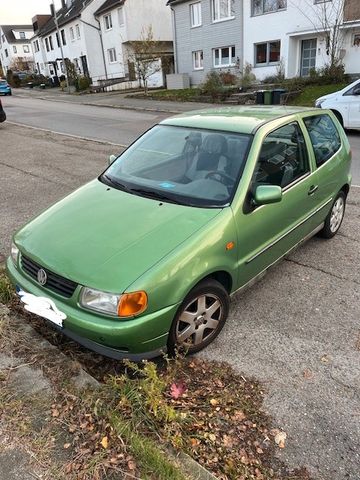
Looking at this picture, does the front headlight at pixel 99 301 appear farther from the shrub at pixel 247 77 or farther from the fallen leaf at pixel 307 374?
the shrub at pixel 247 77

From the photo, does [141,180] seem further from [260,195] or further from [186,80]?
[186,80]

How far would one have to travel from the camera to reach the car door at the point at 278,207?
10.8 ft

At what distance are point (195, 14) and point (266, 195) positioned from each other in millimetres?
27066

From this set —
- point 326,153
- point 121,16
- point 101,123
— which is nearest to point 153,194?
point 326,153

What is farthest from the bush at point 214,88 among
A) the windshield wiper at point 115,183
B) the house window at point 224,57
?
the windshield wiper at point 115,183

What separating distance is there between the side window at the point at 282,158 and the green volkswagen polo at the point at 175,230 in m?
0.01

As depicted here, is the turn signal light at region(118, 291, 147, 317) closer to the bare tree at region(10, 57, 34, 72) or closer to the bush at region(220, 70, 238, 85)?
the bush at region(220, 70, 238, 85)

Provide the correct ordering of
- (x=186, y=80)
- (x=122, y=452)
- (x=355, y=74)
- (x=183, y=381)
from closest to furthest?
(x=122, y=452)
(x=183, y=381)
(x=355, y=74)
(x=186, y=80)

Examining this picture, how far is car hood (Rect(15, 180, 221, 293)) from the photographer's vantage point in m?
2.66

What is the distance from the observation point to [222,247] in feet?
9.83

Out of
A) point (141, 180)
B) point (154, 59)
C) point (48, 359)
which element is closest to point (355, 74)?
point (154, 59)

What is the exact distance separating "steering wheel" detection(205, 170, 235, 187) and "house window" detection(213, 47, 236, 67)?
23.7 meters

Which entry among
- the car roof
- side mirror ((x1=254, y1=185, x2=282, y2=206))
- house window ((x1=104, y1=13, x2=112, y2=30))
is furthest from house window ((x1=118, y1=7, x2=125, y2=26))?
side mirror ((x1=254, y1=185, x2=282, y2=206))

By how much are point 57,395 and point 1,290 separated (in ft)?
5.08
